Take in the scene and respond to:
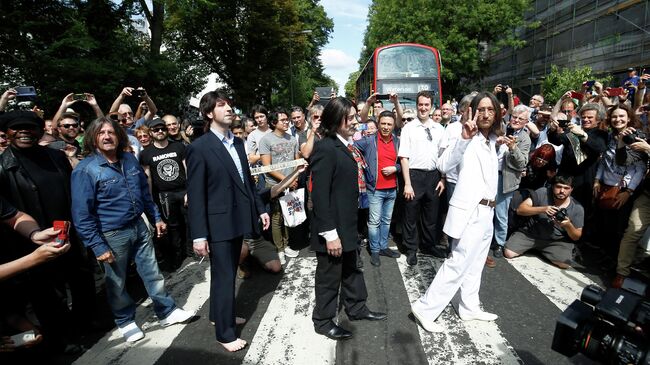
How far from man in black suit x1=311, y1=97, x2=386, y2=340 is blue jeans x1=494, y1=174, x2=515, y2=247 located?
2732 millimetres

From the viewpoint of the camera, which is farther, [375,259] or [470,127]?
[375,259]

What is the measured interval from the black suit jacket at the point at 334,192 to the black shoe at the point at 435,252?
2353 mm

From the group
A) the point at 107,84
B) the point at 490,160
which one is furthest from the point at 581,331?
the point at 107,84

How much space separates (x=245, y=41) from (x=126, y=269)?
2620 cm

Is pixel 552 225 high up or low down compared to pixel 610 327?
down

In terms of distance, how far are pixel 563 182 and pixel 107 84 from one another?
10.8m

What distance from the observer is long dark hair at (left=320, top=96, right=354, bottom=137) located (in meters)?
3.05

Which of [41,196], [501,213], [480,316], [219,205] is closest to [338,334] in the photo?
[480,316]

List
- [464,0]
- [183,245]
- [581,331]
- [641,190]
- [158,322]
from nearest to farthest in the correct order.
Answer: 1. [581,331]
2. [158,322]
3. [641,190]
4. [183,245]
5. [464,0]

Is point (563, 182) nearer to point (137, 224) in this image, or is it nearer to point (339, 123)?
point (339, 123)

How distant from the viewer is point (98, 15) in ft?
35.7

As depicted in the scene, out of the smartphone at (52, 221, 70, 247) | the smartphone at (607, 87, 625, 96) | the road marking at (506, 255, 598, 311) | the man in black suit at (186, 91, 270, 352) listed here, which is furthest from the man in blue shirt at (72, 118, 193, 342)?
the smartphone at (607, 87, 625, 96)

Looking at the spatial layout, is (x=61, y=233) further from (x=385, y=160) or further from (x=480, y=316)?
(x=385, y=160)

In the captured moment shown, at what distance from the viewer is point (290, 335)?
3318 mm
